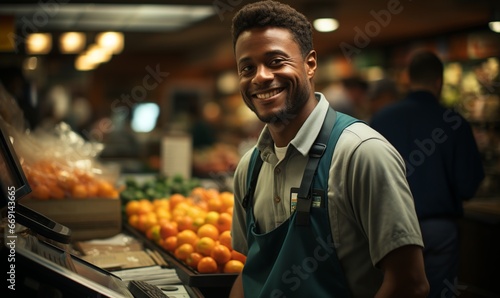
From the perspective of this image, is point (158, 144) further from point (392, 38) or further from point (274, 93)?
point (274, 93)

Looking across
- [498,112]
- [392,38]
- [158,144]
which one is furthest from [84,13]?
[498,112]

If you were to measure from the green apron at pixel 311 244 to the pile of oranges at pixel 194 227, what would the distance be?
0.78 m

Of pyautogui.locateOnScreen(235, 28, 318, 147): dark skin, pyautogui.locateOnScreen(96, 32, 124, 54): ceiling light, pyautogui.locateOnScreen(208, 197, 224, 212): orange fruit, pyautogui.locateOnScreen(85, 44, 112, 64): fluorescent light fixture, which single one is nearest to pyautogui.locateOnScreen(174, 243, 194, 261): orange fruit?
pyautogui.locateOnScreen(208, 197, 224, 212): orange fruit

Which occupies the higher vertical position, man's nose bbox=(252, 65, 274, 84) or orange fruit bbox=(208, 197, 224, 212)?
man's nose bbox=(252, 65, 274, 84)

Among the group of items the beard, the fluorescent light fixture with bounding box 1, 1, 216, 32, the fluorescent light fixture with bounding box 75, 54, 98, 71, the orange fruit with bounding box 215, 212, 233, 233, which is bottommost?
the orange fruit with bounding box 215, 212, 233, 233

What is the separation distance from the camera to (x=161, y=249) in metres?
3.34

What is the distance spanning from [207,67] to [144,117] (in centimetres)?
225

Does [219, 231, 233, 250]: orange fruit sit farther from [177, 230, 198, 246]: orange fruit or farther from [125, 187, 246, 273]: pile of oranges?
[177, 230, 198, 246]: orange fruit

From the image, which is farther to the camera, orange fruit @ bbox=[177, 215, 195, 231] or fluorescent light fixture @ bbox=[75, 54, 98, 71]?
fluorescent light fixture @ bbox=[75, 54, 98, 71]

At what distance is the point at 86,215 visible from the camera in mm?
3717

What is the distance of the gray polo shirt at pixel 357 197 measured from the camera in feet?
6.01

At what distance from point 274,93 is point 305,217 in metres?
0.45

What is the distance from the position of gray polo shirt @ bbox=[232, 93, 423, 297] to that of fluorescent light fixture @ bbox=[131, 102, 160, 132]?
14.7 m

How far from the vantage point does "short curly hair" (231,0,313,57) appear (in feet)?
6.88
